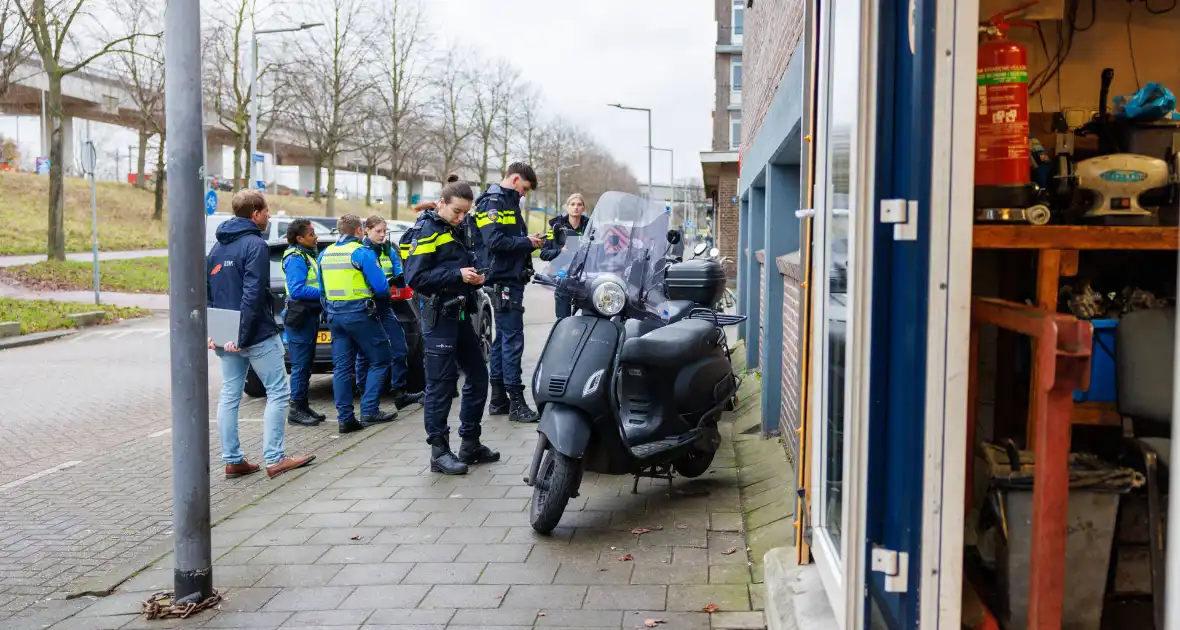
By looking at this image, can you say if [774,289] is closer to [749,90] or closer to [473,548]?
[473,548]

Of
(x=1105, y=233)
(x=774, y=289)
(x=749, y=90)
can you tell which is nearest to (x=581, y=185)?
(x=749, y=90)

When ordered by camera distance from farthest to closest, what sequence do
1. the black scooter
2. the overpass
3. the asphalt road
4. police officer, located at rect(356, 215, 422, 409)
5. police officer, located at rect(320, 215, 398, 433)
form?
1. the overpass
2. police officer, located at rect(356, 215, 422, 409)
3. police officer, located at rect(320, 215, 398, 433)
4. the asphalt road
5. the black scooter

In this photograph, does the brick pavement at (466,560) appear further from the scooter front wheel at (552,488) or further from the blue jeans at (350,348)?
the blue jeans at (350,348)

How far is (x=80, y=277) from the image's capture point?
21.9m

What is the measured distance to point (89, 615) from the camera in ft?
13.5

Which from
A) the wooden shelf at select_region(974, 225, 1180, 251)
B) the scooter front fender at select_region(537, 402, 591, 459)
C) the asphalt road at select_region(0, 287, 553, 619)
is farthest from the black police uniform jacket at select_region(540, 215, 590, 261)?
the wooden shelf at select_region(974, 225, 1180, 251)

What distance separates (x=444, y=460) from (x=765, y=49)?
4.28 metres

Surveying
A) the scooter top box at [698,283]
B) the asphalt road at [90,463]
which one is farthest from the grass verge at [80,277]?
the scooter top box at [698,283]

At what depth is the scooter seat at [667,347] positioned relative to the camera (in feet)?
17.3

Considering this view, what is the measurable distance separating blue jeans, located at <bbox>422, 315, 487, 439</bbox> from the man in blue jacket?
0.98m

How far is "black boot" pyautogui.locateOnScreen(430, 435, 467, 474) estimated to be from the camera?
6.16 m

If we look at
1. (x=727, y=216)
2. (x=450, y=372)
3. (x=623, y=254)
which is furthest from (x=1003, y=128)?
(x=727, y=216)

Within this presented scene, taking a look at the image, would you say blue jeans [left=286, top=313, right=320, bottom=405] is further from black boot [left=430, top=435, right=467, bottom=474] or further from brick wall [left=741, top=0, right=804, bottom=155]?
brick wall [left=741, top=0, right=804, bottom=155]

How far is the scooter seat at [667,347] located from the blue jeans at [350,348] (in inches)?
126
